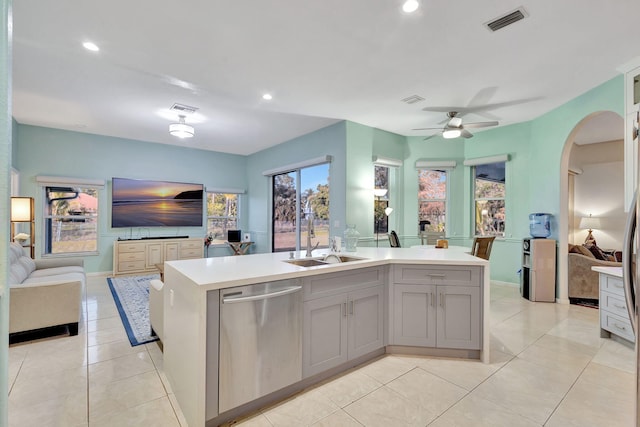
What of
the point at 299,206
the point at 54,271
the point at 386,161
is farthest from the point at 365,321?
the point at 54,271

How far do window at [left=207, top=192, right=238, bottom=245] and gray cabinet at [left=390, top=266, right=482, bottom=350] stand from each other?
6.06 metres

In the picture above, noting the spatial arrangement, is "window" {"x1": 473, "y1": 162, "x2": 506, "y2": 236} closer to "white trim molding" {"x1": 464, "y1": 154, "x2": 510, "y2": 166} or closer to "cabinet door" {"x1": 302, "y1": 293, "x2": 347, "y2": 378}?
"white trim molding" {"x1": 464, "y1": 154, "x2": 510, "y2": 166}

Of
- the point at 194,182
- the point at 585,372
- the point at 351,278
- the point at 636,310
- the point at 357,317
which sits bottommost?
the point at 585,372

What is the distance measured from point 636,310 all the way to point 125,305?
5.03 meters

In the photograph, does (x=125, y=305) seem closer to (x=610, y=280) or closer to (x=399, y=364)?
(x=399, y=364)

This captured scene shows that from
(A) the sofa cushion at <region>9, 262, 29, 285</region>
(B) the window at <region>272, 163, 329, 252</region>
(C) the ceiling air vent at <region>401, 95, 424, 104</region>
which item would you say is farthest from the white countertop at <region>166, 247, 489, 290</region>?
(B) the window at <region>272, 163, 329, 252</region>

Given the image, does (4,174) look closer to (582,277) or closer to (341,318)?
(341,318)

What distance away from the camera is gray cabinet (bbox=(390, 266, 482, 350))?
2.60 meters

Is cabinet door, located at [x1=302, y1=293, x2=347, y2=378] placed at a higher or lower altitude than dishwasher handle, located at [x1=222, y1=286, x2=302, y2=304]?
lower

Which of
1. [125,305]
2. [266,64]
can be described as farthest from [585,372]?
[125,305]

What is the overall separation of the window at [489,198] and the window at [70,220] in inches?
313

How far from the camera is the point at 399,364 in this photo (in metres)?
2.54

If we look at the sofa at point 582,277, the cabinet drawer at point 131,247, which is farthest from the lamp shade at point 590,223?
the cabinet drawer at point 131,247

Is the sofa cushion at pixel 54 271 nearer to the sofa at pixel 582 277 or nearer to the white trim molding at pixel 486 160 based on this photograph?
the white trim molding at pixel 486 160
